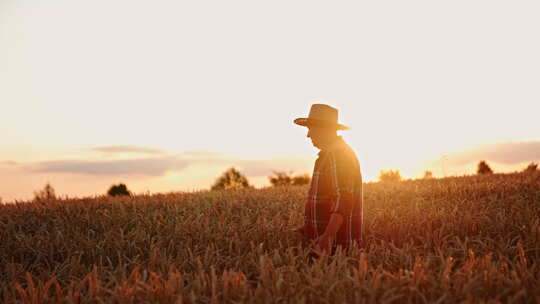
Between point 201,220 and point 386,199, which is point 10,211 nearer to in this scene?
point 201,220

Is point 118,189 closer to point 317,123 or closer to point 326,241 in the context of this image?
point 317,123

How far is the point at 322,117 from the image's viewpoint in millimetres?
5109

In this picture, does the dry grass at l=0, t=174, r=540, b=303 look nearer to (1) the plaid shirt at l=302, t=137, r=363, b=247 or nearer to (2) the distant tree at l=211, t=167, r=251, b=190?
(1) the plaid shirt at l=302, t=137, r=363, b=247

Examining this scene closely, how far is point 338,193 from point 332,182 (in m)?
0.14

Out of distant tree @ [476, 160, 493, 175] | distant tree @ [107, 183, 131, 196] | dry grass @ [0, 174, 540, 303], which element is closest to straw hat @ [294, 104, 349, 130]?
dry grass @ [0, 174, 540, 303]

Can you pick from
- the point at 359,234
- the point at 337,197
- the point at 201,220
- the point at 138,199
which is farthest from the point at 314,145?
the point at 138,199

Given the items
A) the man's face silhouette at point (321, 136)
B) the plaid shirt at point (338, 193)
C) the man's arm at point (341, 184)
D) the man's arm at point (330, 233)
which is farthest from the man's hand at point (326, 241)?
the man's face silhouette at point (321, 136)

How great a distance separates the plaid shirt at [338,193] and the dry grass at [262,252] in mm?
334

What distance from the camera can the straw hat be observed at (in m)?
5.12

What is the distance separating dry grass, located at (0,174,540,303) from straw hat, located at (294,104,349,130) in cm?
137

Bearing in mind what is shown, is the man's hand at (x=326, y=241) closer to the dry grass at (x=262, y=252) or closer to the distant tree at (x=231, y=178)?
the dry grass at (x=262, y=252)

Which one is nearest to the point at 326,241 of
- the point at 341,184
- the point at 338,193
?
the point at 338,193

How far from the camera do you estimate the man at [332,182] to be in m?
4.96

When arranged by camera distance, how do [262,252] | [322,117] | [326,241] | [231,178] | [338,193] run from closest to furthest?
1. [326,241]
2. [338,193]
3. [322,117]
4. [262,252]
5. [231,178]
